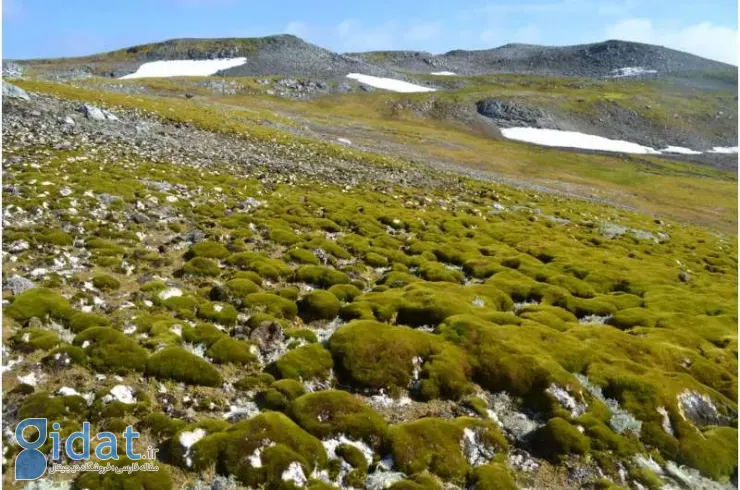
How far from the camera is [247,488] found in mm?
10289

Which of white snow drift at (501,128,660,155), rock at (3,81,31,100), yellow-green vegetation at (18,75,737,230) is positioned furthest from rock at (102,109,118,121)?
A: white snow drift at (501,128,660,155)

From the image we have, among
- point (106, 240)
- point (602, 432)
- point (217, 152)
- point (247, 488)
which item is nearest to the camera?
point (247, 488)

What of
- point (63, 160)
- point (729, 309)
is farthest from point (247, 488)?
point (63, 160)

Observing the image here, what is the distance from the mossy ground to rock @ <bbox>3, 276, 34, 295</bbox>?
2.71ft

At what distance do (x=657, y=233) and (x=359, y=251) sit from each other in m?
37.8

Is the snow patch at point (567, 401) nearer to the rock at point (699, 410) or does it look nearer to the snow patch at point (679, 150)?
the rock at point (699, 410)

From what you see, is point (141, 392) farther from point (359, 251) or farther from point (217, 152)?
point (217, 152)

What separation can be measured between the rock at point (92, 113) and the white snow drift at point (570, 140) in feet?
424

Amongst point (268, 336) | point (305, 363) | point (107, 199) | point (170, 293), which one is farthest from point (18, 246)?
point (305, 363)

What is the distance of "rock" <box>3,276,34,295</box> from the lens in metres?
15.6

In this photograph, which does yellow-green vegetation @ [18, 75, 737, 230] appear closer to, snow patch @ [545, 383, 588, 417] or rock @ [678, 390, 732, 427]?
rock @ [678, 390, 732, 427]

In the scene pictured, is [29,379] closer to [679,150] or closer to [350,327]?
[350,327]

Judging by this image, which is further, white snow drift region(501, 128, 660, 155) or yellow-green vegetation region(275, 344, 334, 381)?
white snow drift region(501, 128, 660, 155)

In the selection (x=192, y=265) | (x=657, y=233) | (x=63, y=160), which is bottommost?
(x=657, y=233)
